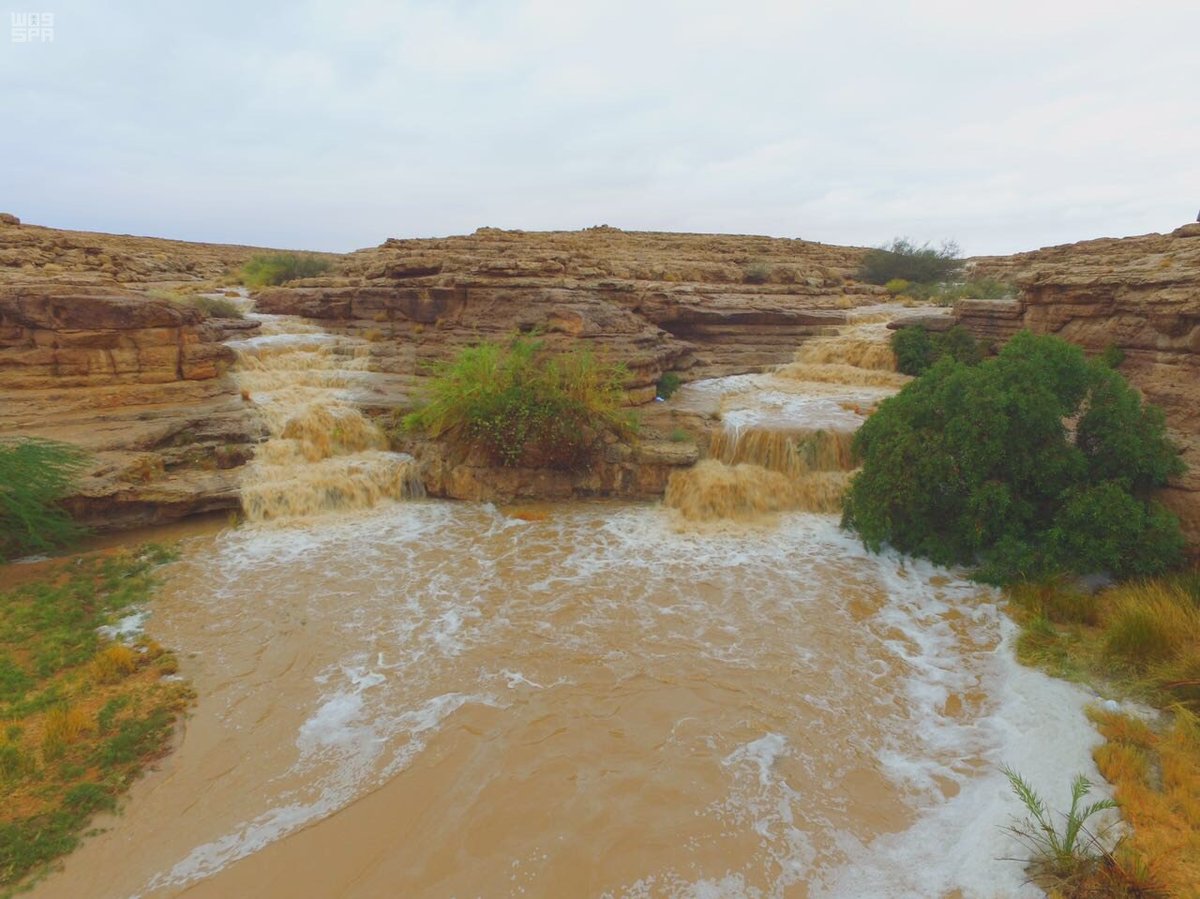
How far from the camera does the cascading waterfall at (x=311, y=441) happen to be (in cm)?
959

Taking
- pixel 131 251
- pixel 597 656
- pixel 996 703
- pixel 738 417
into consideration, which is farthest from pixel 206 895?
pixel 131 251

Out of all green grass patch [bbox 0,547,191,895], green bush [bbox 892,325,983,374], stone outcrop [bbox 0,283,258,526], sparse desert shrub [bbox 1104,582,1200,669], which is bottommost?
green grass patch [bbox 0,547,191,895]

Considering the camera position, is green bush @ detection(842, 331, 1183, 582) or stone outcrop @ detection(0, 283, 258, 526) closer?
green bush @ detection(842, 331, 1183, 582)

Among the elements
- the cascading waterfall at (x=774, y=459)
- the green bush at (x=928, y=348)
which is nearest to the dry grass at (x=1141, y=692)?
the cascading waterfall at (x=774, y=459)

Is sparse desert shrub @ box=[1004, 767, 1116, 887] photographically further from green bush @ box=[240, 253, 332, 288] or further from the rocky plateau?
green bush @ box=[240, 253, 332, 288]

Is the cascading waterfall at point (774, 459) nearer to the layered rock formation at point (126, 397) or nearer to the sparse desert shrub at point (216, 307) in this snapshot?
the layered rock formation at point (126, 397)

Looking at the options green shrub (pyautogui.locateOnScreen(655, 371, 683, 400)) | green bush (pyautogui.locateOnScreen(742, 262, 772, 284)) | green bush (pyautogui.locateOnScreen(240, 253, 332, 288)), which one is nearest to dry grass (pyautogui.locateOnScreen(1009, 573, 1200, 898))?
green shrub (pyautogui.locateOnScreen(655, 371, 683, 400))

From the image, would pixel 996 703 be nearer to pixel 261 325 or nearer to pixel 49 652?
pixel 49 652

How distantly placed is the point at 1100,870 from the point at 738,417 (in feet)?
27.9

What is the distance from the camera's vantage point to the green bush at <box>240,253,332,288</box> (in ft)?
68.1

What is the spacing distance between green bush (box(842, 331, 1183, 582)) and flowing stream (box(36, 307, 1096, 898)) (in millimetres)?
697

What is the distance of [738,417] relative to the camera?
11.4 meters

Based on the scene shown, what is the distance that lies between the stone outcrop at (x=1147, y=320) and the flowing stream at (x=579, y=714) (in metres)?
3.83

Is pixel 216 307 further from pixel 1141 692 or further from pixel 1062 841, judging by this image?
pixel 1141 692
